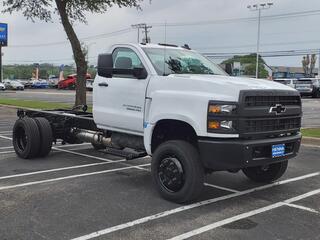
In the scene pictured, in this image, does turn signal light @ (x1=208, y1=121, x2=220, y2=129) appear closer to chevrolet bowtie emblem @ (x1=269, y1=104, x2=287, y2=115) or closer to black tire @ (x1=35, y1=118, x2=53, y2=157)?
chevrolet bowtie emblem @ (x1=269, y1=104, x2=287, y2=115)

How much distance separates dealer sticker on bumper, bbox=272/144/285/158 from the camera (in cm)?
627

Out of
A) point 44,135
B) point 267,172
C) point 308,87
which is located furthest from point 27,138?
point 308,87

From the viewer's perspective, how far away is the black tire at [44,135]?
30.6ft

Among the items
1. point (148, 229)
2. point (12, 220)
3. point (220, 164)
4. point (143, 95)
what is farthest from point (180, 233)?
point (143, 95)

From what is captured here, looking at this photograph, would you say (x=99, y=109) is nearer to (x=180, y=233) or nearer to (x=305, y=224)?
(x=180, y=233)

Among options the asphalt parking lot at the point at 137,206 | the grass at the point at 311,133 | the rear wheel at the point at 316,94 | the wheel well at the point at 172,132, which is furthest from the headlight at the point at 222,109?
the rear wheel at the point at 316,94

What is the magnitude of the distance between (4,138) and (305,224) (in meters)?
9.39

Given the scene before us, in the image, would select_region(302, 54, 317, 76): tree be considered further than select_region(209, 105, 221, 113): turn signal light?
Yes

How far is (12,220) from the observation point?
5.53 m

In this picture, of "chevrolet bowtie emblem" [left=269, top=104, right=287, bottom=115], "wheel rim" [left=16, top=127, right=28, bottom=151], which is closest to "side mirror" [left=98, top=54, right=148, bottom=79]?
"chevrolet bowtie emblem" [left=269, top=104, right=287, bottom=115]

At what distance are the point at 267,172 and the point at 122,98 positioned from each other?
Result: 8.33 ft

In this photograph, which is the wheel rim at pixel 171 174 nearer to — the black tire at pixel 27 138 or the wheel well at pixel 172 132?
the wheel well at pixel 172 132

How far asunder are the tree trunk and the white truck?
454 inches

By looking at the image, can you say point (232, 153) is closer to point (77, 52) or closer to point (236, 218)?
point (236, 218)
